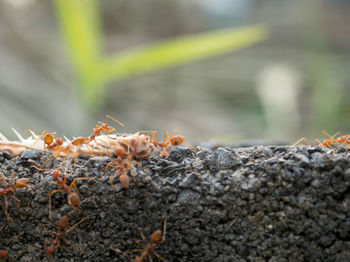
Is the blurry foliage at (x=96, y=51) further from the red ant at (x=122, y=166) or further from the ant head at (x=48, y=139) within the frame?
the red ant at (x=122, y=166)

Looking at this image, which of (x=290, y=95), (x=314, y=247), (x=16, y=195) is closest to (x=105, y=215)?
(x=16, y=195)

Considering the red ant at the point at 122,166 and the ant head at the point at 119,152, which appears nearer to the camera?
the red ant at the point at 122,166

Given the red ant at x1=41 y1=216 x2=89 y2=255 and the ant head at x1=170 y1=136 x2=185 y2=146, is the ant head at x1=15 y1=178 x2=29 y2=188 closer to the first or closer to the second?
the red ant at x1=41 y1=216 x2=89 y2=255

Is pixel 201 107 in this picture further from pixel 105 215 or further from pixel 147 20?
pixel 105 215

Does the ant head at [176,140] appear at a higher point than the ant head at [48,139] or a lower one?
higher

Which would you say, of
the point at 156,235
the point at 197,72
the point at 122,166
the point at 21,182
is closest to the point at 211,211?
the point at 156,235

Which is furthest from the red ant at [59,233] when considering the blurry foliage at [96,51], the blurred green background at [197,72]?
the blurred green background at [197,72]

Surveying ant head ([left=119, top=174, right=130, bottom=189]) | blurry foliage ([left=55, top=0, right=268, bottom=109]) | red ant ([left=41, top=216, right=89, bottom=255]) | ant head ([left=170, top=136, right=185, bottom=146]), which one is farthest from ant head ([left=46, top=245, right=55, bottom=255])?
blurry foliage ([left=55, top=0, right=268, bottom=109])
